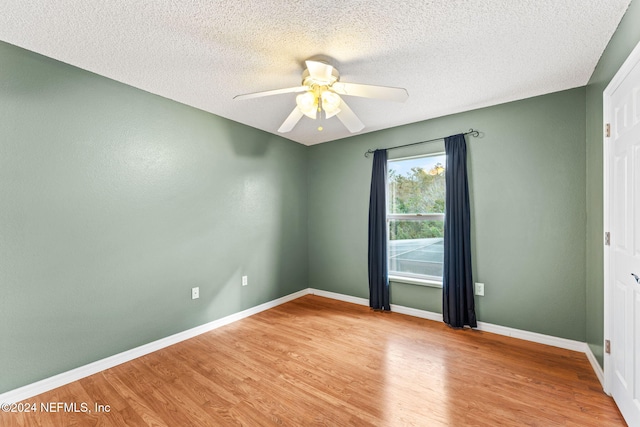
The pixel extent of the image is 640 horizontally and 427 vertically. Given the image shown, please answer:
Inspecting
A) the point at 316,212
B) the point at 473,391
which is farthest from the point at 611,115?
the point at 316,212

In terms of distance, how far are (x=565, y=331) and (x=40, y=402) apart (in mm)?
4270

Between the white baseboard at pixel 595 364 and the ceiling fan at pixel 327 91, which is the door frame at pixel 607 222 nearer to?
the white baseboard at pixel 595 364

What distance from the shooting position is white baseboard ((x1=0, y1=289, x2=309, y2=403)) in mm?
1902

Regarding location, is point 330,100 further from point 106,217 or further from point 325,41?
point 106,217

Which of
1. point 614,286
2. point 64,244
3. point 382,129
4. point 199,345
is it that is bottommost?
point 199,345

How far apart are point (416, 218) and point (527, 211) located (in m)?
1.15

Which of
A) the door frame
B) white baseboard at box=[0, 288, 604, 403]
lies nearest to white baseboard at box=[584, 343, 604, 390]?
white baseboard at box=[0, 288, 604, 403]

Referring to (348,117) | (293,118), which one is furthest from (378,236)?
(293,118)

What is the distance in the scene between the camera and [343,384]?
2.06 meters

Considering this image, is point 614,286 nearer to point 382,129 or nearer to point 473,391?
point 473,391

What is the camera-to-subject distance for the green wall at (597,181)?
1744mm

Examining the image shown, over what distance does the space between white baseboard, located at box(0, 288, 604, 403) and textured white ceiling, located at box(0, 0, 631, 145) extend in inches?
93.3

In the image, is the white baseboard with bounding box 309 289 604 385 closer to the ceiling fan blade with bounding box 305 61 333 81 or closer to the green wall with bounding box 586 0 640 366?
the green wall with bounding box 586 0 640 366

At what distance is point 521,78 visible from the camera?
2371mm
